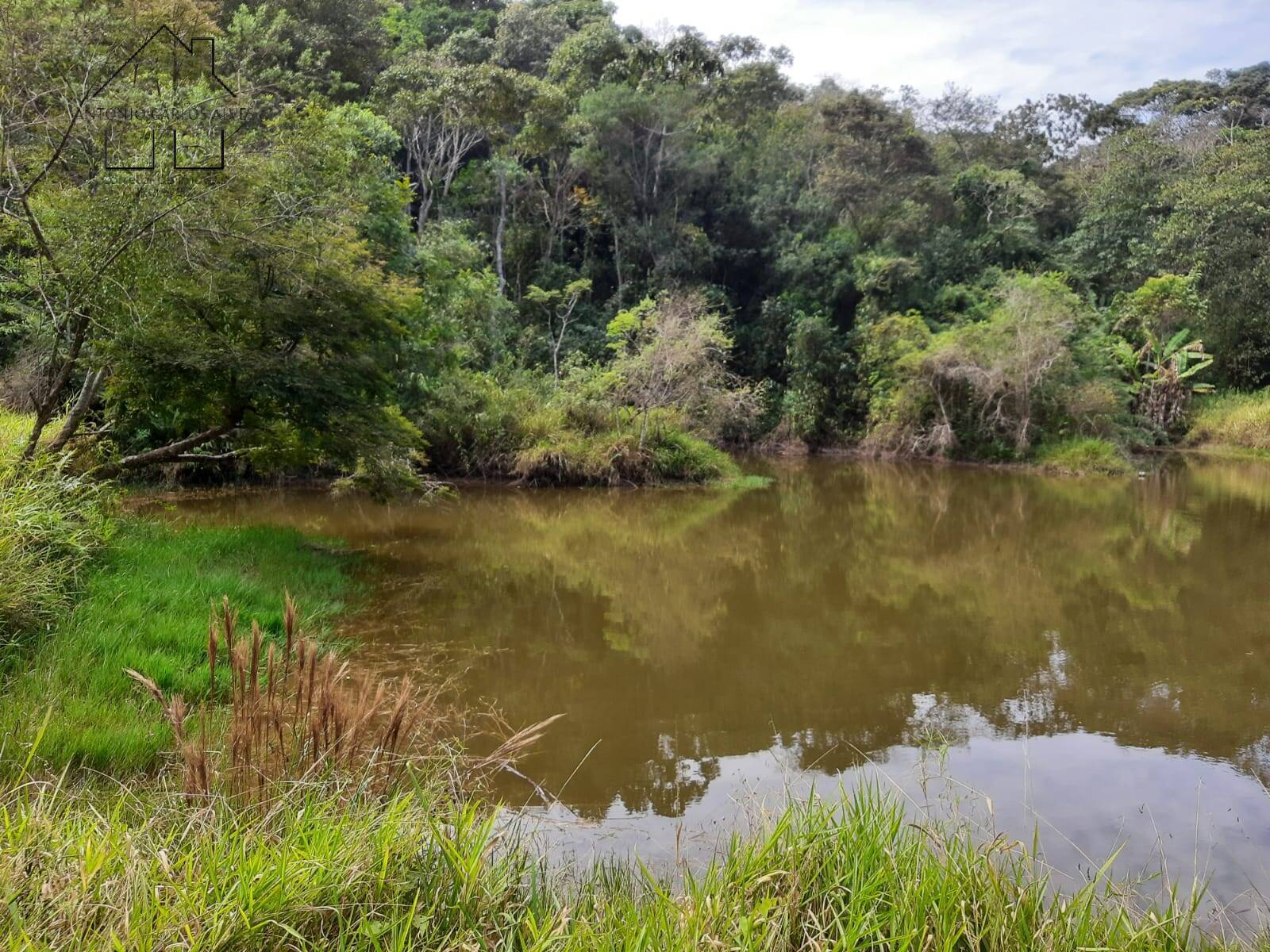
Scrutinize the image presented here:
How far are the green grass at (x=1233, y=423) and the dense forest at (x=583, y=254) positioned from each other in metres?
0.65

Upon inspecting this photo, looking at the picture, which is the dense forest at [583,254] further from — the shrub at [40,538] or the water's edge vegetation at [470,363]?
the shrub at [40,538]

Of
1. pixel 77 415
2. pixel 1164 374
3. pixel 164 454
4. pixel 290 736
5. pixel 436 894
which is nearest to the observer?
pixel 436 894

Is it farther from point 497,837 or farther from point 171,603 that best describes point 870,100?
point 497,837

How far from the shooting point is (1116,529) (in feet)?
36.3

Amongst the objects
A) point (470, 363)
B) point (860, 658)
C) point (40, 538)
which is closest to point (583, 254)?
point (470, 363)

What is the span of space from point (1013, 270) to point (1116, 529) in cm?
1242

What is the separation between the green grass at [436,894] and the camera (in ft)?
6.65

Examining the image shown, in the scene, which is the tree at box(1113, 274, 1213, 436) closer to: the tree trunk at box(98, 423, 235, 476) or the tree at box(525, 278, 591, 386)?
the tree at box(525, 278, 591, 386)

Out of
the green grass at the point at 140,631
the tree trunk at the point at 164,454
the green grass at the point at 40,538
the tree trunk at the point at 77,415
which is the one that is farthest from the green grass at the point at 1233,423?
the green grass at the point at 40,538

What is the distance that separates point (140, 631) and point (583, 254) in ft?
67.6

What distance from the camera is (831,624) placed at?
6.99m

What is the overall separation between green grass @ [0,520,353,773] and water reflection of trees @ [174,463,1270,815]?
101 centimetres

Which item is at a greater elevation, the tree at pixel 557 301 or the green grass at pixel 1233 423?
the tree at pixel 557 301

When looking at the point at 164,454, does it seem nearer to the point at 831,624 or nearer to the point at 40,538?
the point at 40,538
